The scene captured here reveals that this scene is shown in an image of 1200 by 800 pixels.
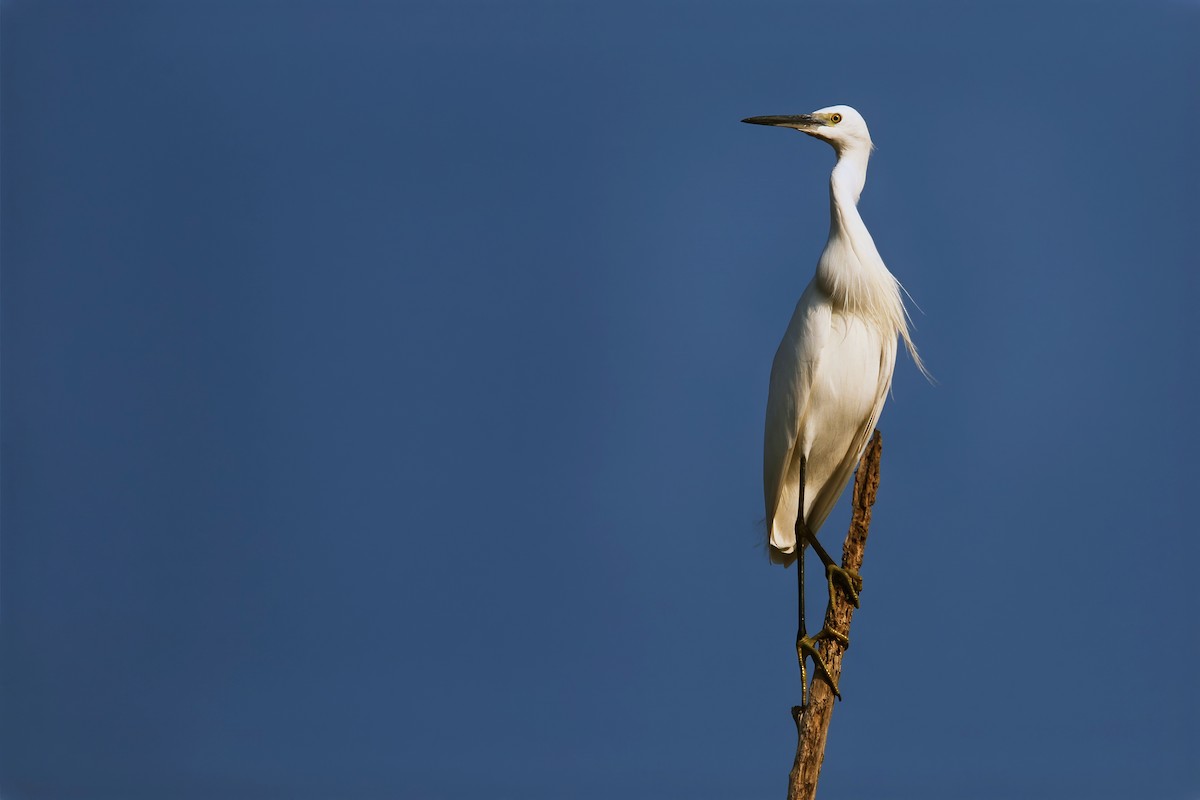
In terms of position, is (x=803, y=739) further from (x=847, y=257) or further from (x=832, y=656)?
(x=847, y=257)

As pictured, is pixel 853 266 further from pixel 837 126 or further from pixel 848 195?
pixel 837 126

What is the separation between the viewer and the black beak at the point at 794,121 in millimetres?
3615

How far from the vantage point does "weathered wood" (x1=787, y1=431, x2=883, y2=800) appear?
3.25 m

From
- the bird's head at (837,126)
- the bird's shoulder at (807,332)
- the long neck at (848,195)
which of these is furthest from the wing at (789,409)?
the bird's head at (837,126)

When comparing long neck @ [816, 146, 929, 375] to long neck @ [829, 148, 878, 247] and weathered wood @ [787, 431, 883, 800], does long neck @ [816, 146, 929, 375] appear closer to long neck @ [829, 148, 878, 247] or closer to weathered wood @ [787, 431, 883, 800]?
long neck @ [829, 148, 878, 247]

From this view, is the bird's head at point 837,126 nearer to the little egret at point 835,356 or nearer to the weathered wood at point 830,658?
the little egret at point 835,356

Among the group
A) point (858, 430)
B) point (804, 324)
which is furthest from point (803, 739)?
point (804, 324)

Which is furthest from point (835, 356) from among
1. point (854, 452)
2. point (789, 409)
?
point (854, 452)

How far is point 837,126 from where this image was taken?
3590 mm

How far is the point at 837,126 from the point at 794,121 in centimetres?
14

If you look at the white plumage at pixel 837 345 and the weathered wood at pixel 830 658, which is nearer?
the weathered wood at pixel 830 658

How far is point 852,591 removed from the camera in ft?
11.4

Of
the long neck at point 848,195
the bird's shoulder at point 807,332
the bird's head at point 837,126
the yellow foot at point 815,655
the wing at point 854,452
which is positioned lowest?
A: the yellow foot at point 815,655

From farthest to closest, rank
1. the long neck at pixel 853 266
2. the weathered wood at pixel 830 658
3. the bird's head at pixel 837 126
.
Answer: the bird's head at pixel 837 126 < the long neck at pixel 853 266 < the weathered wood at pixel 830 658
